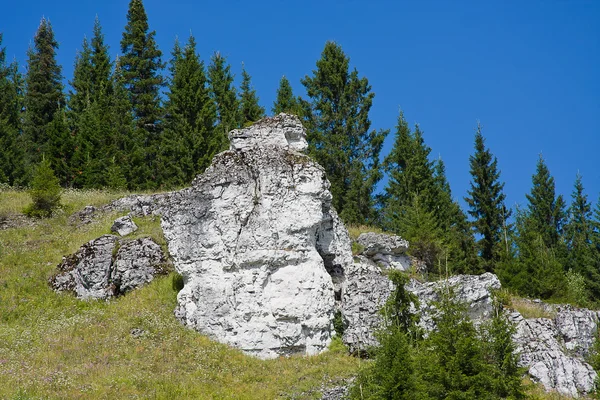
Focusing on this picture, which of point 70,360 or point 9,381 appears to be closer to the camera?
point 9,381

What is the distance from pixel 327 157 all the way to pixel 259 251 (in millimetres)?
Answer: 20101

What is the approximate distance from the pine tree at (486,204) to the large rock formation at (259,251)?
723 inches

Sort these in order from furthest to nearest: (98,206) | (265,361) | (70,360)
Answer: (98,206)
(265,361)
(70,360)

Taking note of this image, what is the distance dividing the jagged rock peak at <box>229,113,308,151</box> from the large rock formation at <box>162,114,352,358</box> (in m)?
0.81

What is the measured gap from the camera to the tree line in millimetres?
45844

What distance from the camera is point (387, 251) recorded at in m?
35.5

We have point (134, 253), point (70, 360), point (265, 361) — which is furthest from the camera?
point (134, 253)

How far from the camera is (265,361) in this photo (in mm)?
27719

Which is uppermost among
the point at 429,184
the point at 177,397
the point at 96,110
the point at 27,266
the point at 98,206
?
the point at 96,110

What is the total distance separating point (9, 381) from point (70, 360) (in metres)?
2.97

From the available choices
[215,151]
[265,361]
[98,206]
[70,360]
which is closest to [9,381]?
[70,360]

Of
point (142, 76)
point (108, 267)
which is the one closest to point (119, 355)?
point (108, 267)

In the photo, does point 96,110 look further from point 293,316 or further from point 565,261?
point 565,261

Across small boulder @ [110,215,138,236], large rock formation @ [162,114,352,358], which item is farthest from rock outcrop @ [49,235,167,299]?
large rock formation @ [162,114,352,358]
